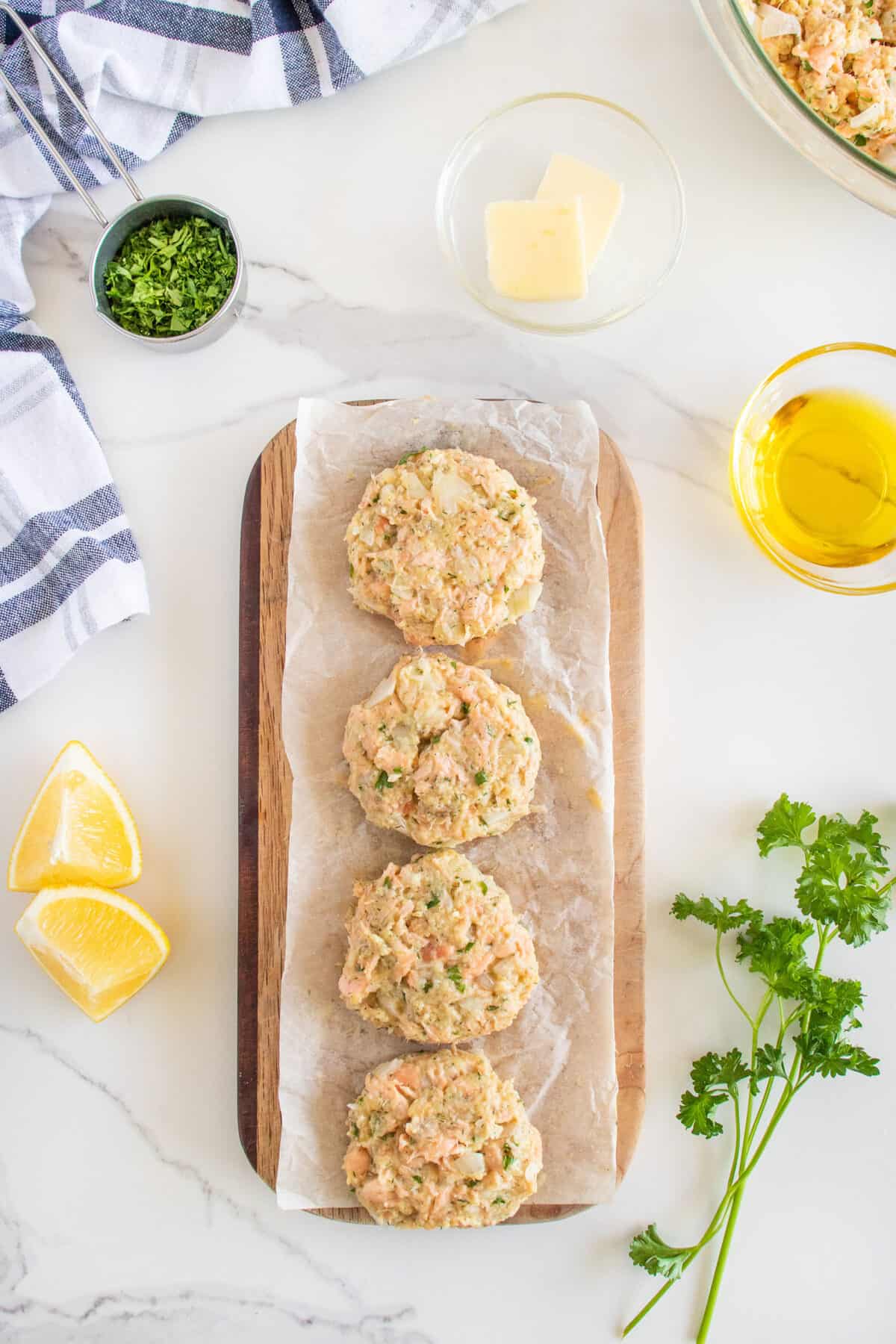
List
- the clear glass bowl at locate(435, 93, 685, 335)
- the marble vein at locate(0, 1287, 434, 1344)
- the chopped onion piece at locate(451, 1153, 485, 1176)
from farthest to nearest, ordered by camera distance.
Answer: the clear glass bowl at locate(435, 93, 685, 335) → the marble vein at locate(0, 1287, 434, 1344) → the chopped onion piece at locate(451, 1153, 485, 1176)

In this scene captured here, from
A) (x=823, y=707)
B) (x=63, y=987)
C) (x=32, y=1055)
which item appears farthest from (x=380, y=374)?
(x=32, y=1055)

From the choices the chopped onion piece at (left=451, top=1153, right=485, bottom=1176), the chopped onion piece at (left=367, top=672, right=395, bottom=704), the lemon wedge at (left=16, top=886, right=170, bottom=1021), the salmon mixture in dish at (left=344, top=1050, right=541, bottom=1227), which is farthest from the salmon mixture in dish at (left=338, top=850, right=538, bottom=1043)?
the lemon wedge at (left=16, top=886, right=170, bottom=1021)

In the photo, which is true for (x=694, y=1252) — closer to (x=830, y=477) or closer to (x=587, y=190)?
(x=830, y=477)

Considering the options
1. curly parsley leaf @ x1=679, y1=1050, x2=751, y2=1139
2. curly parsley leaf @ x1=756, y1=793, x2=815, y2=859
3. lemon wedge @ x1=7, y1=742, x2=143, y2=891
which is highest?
lemon wedge @ x1=7, y1=742, x2=143, y2=891

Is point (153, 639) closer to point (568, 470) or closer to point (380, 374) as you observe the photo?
point (380, 374)

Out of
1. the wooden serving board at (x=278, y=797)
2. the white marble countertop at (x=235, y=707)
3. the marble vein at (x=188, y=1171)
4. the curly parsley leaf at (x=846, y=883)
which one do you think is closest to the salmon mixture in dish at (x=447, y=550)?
the wooden serving board at (x=278, y=797)

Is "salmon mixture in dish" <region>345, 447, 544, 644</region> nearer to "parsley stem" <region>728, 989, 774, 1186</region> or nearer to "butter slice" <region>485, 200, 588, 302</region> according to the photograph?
"butter slice" <region>485, 200, 588, 302</region>

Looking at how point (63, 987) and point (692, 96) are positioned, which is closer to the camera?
point (63, 987)

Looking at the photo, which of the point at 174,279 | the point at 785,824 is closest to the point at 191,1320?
the point at 785,824
